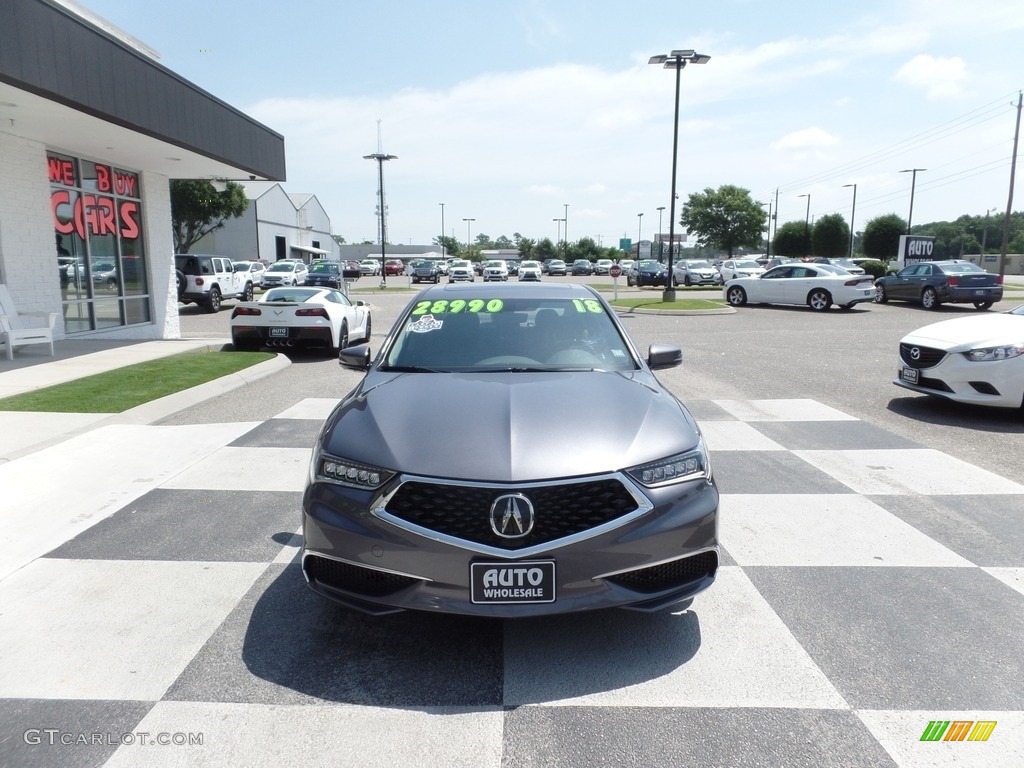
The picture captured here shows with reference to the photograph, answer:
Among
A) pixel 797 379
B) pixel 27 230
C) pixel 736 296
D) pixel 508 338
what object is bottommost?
pixel 797 379

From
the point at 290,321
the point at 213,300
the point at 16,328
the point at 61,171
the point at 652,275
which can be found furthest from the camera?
the point at 652,275

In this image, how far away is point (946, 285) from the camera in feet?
81.1

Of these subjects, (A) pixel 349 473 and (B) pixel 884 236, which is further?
(B) pixel 884 236

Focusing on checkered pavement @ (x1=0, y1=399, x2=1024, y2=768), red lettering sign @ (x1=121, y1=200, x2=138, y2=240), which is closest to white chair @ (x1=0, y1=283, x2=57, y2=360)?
red lettering sign @ (x1=121, y1=200, x2=138, y2=240)

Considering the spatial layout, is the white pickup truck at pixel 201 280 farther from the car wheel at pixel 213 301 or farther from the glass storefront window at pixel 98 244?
the glass storefront window at pixel 98 244

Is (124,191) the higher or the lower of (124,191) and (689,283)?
the higher

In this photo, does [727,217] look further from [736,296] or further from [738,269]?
[736,296]

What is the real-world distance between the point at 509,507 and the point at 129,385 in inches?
323

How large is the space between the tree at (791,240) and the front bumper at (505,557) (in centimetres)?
8433

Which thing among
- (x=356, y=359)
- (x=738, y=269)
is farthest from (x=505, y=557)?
(x=738, y=269)

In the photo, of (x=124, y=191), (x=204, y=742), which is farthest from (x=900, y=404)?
(x=124, y=191)

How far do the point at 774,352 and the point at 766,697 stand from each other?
12.1 meters

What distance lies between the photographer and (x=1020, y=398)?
795 centimetres

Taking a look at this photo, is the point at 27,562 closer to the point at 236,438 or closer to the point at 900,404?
the point at 236,438
